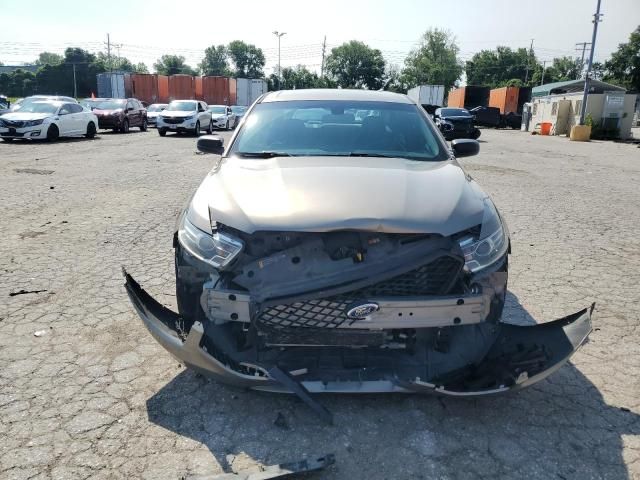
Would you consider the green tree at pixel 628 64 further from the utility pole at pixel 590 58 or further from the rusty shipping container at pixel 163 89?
the rusty shipping container at pixel 163 89

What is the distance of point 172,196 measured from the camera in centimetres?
857

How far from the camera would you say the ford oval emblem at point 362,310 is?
95.1 inches

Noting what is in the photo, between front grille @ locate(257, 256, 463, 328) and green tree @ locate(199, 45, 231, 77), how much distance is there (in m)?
141

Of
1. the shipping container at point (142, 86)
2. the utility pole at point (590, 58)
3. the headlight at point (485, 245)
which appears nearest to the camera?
the headlight at point (485, 245)

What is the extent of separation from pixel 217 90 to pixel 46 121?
3182cm

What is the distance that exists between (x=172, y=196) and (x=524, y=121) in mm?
35746

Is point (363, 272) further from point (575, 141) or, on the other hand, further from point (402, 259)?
point (575, 141)

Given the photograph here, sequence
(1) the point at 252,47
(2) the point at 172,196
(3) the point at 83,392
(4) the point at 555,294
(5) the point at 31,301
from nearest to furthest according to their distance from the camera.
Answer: (3) the point at 83,392 → (5) the point at 31,301 → (4) the point at 555,294 → (2) the point at 172,196 → (1) the point at 252,47

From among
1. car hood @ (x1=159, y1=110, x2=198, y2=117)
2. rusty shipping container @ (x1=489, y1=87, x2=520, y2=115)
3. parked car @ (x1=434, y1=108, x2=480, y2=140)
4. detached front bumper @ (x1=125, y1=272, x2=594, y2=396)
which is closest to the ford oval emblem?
detached front bumper @ (x1=125, y1=272, x2=594, y2=396)

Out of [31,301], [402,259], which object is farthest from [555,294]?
[31,301]

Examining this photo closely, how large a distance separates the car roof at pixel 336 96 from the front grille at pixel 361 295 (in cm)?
239

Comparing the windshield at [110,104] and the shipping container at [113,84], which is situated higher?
the shipping container at [113,84]

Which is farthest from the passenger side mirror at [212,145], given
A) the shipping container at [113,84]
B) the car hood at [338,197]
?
the shipping container at [113,84]

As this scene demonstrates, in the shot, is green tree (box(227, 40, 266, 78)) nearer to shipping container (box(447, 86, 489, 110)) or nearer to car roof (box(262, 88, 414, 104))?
shipping container (box(447, 86, 489, 110))
